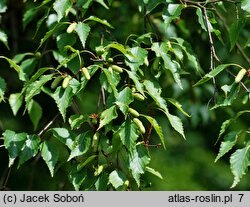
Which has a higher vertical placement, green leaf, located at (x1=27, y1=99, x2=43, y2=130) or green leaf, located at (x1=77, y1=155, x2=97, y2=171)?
green leaf, located at (x1=77, y1=155, x2=97, y2=171)

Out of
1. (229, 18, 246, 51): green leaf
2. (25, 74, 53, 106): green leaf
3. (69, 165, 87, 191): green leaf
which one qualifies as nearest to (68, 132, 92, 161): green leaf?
(69, 165, 87, 191): green leaf

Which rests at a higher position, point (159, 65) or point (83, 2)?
point (83, 2)

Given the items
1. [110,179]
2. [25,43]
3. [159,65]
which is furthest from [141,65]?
[25,43]

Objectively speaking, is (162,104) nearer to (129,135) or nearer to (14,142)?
(129,135)

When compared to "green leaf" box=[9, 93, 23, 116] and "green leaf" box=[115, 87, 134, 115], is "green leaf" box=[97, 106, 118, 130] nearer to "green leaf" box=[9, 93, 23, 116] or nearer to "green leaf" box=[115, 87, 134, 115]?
"green leaf" box=[115, 87, 134, 115]

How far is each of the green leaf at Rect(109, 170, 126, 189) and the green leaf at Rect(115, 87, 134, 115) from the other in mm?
254

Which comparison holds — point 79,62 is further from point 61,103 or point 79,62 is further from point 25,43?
point 25,43

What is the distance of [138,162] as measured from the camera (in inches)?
87.0

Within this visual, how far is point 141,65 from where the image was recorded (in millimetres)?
2445

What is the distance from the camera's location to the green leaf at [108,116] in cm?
213

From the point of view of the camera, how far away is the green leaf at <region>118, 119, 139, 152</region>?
6.97ft

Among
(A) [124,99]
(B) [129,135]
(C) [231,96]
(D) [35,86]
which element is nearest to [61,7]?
(D) [35,86]

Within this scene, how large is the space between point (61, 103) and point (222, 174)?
10.2ft

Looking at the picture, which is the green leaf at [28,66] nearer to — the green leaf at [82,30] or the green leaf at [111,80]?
the green leaf at [82,30]
